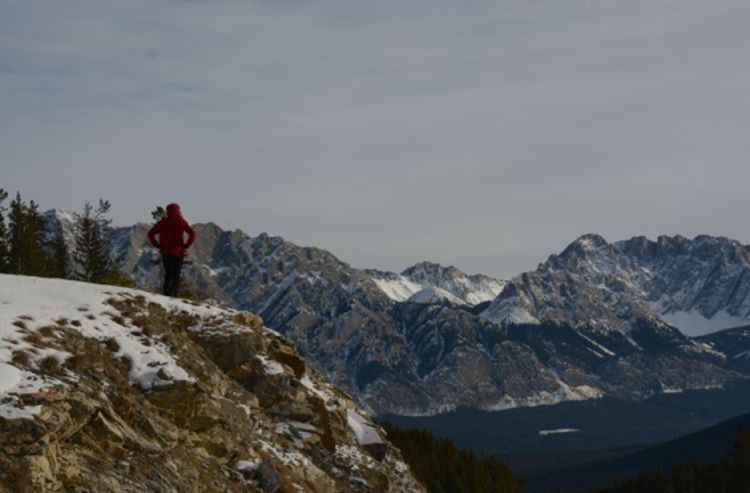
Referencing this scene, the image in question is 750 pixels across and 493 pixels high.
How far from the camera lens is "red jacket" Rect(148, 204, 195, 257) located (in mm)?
34656

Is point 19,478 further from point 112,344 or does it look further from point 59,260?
point 59,260

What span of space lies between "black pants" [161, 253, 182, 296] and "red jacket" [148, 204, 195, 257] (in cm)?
40

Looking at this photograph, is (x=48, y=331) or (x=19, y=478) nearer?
(x=19, y=478)

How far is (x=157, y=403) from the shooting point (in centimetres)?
2636

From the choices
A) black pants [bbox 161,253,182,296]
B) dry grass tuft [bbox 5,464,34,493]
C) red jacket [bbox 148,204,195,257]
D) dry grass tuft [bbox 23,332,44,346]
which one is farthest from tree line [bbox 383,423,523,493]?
dry grass tuft [bbox 5,464,34,493]

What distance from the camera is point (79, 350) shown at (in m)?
26.0

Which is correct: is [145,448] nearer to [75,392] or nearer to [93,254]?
[75,392]

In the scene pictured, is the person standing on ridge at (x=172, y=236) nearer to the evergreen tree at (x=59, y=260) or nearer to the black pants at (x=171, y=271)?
the black pants at (x=171, y=271)

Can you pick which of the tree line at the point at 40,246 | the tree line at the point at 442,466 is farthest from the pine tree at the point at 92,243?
the tree line at the point at 442,466

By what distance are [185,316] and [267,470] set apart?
838cm

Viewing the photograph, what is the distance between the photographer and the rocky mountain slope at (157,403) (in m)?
20.9

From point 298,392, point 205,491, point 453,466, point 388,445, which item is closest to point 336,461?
point 298,392

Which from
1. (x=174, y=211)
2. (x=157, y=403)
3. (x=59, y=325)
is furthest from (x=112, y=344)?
(x=174, y=211)

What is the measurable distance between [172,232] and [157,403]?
1003 cm
